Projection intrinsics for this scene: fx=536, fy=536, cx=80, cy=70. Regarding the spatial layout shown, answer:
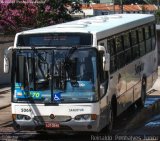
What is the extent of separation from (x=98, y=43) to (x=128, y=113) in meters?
5.40

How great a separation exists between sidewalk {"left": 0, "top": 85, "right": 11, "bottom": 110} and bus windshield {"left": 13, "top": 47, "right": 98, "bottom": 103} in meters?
6.92

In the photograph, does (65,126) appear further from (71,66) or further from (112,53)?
(112,53)

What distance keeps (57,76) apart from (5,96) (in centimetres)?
1014

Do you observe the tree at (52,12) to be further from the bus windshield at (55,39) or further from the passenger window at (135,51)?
the bus windshield at (55,39)

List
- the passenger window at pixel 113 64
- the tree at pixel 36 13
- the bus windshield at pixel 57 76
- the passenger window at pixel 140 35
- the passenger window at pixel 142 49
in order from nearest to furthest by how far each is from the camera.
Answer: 1. the bus windshield at pixel 57 76
2. the passenger window at pixel 113 64
3. the passenger window at pixel 140 35
4. the passenger window at pixel 142 49
5. the tree at pixel 36 13

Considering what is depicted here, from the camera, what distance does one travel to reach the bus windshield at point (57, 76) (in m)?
11.7

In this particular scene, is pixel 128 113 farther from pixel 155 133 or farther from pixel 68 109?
pixel 68 109

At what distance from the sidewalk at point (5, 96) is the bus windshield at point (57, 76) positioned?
6.92 metres

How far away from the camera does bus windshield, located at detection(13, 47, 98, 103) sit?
11695mm

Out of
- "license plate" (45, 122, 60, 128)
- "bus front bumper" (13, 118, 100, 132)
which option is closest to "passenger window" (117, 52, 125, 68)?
"bus front bumper" (13, 118, 100, 132)

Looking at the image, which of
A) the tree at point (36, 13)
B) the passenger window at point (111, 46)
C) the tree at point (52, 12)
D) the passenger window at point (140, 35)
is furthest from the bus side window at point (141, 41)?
the tree at point (52, 12)

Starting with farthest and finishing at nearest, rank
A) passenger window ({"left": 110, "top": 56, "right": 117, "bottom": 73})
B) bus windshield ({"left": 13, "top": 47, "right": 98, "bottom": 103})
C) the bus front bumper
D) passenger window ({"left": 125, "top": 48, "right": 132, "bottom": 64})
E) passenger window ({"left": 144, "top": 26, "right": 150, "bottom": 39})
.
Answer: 1. passenger window ({"left": 144, "top": 26, "right": 150, "bottom": 39})
2. passenger window ({"left": 125, "top": 48, "right": 132, "bottom": 64})
3. passenger window ({"left": 110, "top": 56, "right": 117, "bottom": 73})
4. bus windshield ({"left": 13, "top": 47, "right": 98, "bottom": 103})
5. the bus front bumper

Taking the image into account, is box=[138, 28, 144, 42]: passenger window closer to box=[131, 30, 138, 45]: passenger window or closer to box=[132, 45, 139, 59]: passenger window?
box=[132, 45, 139, 59]: passenger window

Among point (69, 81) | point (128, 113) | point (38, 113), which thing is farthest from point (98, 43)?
point (128, 113)
